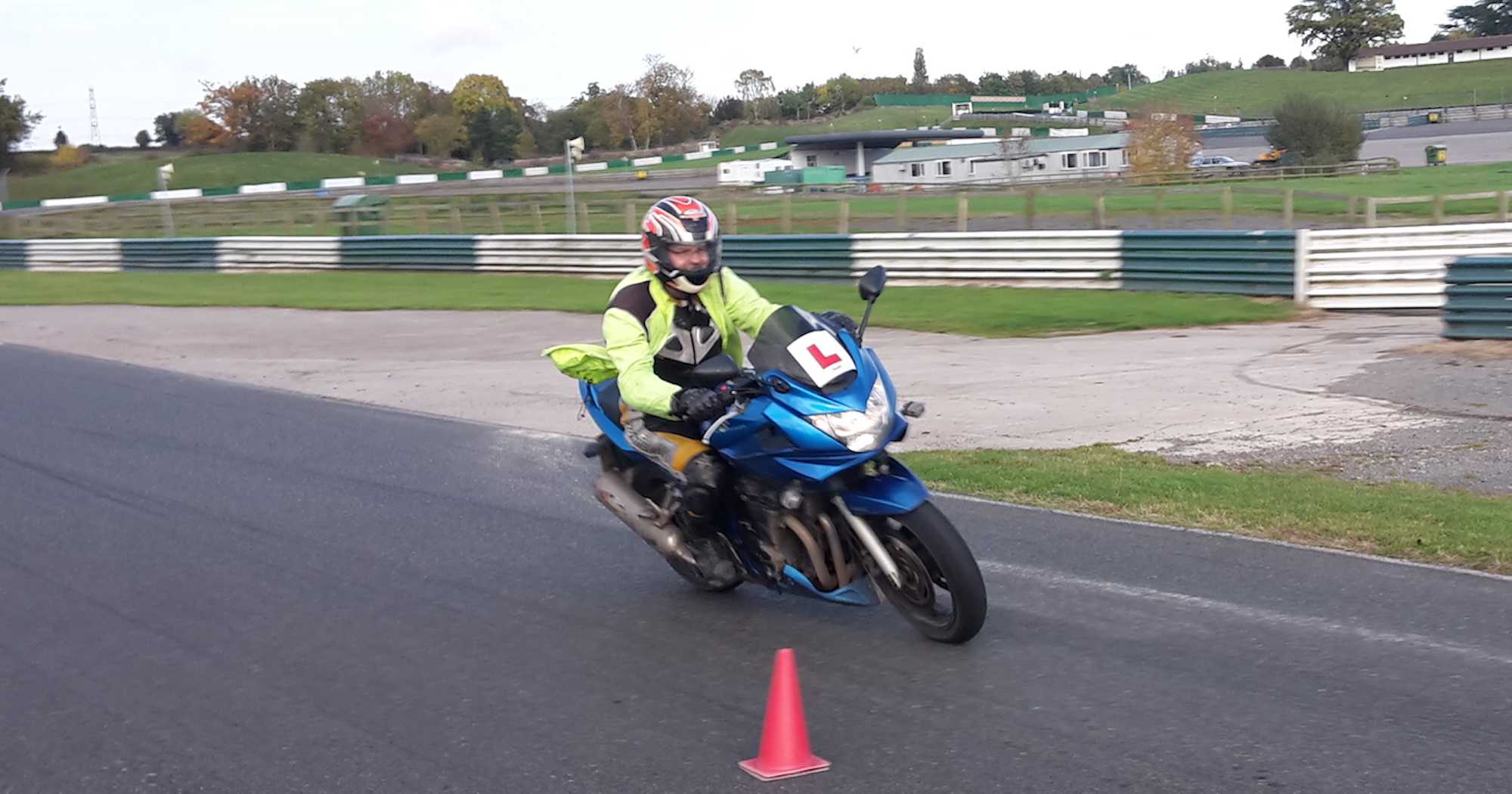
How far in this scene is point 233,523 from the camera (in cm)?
857

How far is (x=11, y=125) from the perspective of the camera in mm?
90750

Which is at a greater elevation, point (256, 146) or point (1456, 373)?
point (256, 146)

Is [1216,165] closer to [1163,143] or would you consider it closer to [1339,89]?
[1163,143]

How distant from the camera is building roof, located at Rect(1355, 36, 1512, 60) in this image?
136m

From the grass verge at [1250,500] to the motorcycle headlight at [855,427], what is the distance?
307cm

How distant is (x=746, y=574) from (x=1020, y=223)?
1038 inches

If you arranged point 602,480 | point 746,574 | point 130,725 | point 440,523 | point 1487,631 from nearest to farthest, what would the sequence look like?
point 130,725
point 1487,631
point 746,574
point 602,480
point 440,523

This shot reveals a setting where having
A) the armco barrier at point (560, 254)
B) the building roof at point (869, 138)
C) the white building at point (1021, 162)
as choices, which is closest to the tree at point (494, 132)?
the building roof at point (869, 138)

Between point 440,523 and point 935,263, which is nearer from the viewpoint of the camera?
point 440,523

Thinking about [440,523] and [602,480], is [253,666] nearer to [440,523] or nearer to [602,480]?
[602,480]

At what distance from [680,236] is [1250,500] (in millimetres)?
3994

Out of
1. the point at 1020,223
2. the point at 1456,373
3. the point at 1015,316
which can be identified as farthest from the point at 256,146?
the point at 1456,373

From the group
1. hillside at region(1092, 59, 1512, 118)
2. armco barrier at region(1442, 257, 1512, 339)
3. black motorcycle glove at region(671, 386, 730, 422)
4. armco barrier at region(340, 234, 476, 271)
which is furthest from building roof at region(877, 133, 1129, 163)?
black motorcycle glove at region(671, 386, 730, 422)

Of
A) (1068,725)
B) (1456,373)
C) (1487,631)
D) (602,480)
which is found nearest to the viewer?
(1068,725)
